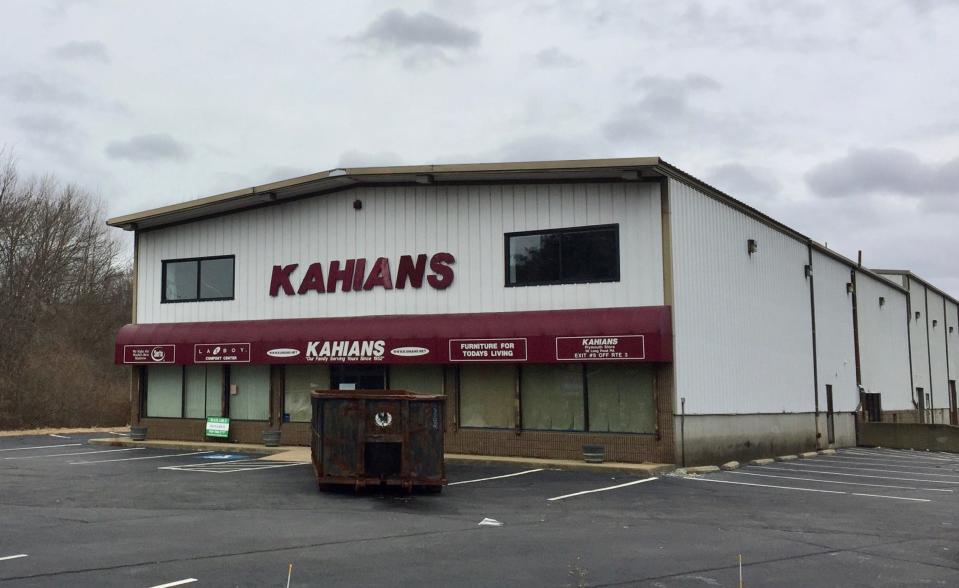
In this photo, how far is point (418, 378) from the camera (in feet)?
82.2

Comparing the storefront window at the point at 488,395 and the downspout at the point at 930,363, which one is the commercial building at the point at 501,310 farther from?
the downspout at the point at 930,363

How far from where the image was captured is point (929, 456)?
30734mm

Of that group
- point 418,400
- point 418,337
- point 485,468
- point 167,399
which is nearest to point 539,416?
point 485,468

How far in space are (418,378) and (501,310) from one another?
10.5 ft

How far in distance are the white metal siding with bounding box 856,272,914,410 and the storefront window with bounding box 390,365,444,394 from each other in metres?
21.2

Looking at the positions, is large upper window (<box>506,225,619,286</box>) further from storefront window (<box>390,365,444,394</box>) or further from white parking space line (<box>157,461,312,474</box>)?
white parking space line (<box>157,461,312,474</box>)

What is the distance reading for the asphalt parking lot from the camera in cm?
974

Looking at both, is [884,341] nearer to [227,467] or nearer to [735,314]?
[735,314]

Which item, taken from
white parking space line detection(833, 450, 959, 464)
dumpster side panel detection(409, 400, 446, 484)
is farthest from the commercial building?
dumpster side panel detection(409, 400, 446, 484)

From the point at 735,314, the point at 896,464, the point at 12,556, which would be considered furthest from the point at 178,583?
the point at 896,464

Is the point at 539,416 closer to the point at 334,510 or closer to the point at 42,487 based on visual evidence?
the point at 334,510

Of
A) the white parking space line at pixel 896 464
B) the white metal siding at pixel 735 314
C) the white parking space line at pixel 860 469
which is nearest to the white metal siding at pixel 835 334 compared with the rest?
the white metal siding at pixel 735 314

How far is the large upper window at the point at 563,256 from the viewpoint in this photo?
901 inches

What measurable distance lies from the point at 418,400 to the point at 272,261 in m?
13.0
